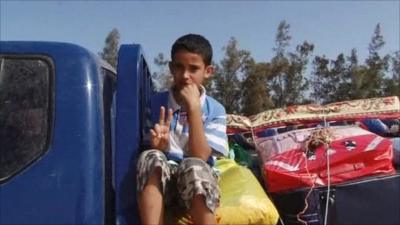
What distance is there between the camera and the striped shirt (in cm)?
200

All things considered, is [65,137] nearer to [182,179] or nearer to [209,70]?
[182,179]

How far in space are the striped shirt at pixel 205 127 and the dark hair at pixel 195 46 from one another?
0.15m

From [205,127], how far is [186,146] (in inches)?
4.8

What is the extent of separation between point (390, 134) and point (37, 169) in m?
2.22

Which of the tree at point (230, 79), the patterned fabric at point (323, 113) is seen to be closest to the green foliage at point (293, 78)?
the tree at point (230, 79)

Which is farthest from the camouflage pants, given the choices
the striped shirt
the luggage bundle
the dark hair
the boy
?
the luggage bundle

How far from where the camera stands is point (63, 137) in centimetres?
178

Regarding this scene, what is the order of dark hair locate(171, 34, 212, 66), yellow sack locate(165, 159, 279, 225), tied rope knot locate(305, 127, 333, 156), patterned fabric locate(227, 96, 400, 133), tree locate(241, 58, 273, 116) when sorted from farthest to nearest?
tree locate(241, 58, 273, 116) → patterned fabric locate(227, 96, 400, 133) → tied rope knot locate(305, 127, 333, 156) → dark hair locate(171, 34, 212, 66) → yellow sack locate(165, 159, 279, 225)

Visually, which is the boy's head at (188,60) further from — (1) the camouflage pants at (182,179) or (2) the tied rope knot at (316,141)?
(2) the tied rope knot at (316,141)

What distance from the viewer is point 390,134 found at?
3188 millimetres

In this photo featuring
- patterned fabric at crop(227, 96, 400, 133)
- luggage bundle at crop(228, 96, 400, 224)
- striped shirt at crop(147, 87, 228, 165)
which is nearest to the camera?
striped shirt at crop(147, 87, 228, 165)

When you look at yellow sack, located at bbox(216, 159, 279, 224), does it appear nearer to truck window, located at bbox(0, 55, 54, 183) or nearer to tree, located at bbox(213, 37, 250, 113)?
truck window, located at bbox(0, 55, 54, 183)

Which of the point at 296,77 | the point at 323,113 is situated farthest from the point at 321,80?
the point at 323,113

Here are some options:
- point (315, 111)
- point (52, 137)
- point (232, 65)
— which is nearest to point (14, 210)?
point (52, 137)
